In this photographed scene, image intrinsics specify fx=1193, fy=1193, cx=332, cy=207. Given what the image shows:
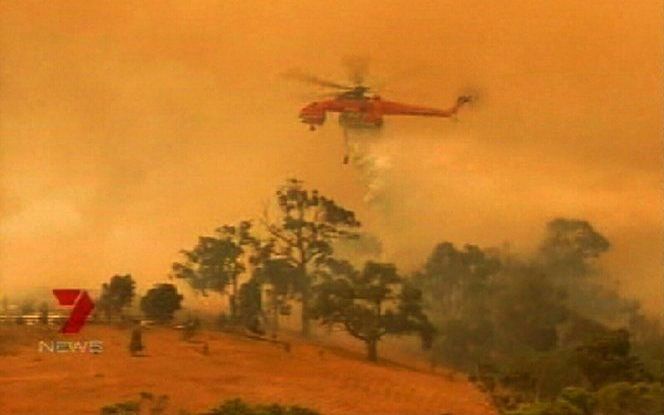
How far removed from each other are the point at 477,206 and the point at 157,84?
1.80 metres

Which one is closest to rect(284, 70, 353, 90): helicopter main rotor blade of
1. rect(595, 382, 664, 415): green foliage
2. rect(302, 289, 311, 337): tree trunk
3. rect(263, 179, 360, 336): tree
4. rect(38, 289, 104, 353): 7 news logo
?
rect(263, 179, 360, 336): tree

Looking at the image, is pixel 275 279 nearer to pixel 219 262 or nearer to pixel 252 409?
pixel 219 262

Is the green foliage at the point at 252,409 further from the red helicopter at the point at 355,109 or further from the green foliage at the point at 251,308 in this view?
the red helicopter at the point at 355,109

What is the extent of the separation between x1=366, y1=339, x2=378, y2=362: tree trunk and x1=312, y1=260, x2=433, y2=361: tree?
0.09 meters

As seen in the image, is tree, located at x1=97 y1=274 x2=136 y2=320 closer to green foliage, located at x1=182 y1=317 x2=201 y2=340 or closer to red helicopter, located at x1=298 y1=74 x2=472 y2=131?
green foliage, located at x1=182 y1=317 x2=201 y2=340

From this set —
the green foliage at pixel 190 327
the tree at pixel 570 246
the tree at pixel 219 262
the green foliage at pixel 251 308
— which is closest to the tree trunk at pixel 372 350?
the green foliage at pixel 251 308

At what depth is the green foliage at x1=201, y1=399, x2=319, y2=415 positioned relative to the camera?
598 centimetres

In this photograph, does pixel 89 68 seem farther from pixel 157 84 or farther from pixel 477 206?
pixel 477 206

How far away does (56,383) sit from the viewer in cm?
598

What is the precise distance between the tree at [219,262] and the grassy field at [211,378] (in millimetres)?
A: 253

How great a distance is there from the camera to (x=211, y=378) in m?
6.07

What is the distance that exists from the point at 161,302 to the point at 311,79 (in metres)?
1.40

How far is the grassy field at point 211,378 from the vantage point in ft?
19.6

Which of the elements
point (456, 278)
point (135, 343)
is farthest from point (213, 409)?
point (456, 278)
